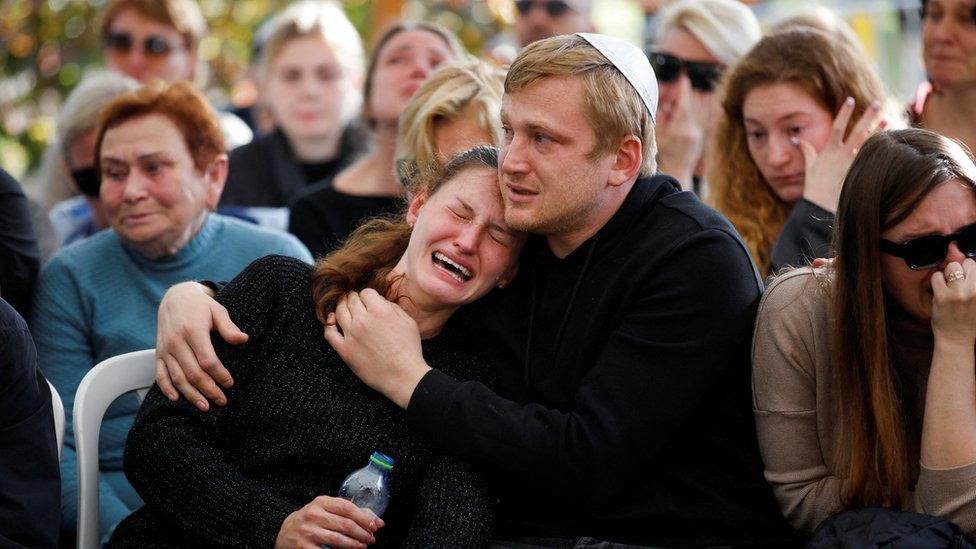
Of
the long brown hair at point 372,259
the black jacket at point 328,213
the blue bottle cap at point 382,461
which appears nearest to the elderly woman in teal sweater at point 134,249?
the black jacket at point 328,213

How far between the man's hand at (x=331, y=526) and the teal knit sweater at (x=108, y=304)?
965 millimetres

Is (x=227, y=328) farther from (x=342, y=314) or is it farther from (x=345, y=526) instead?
(x=345, y=526)

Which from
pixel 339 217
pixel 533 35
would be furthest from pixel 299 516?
pixel 533 35

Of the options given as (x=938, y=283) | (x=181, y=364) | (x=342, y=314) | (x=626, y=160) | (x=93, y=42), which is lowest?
(x=93, y=42)

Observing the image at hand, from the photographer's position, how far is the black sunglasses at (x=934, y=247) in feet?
8.61

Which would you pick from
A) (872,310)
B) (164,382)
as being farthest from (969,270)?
(164,382)

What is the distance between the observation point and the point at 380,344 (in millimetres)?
2865

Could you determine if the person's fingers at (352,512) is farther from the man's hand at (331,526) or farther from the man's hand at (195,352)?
the man's hand at (195,352)

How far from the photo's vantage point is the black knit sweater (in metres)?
2.79

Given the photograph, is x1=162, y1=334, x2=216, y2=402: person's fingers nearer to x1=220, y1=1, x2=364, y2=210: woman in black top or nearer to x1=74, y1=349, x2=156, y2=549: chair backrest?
x1=74, y1=349, x2=156, y2=549: chair backrest

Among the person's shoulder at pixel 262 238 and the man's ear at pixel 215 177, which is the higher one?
the man's ear at pixel 215 177

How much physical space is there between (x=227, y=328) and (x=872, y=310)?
5.07 ft

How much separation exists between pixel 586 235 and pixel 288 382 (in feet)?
2.74

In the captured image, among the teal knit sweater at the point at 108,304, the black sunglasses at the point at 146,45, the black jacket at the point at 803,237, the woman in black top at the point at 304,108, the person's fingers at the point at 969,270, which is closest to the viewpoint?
the person's fingers at the point at 969,270
